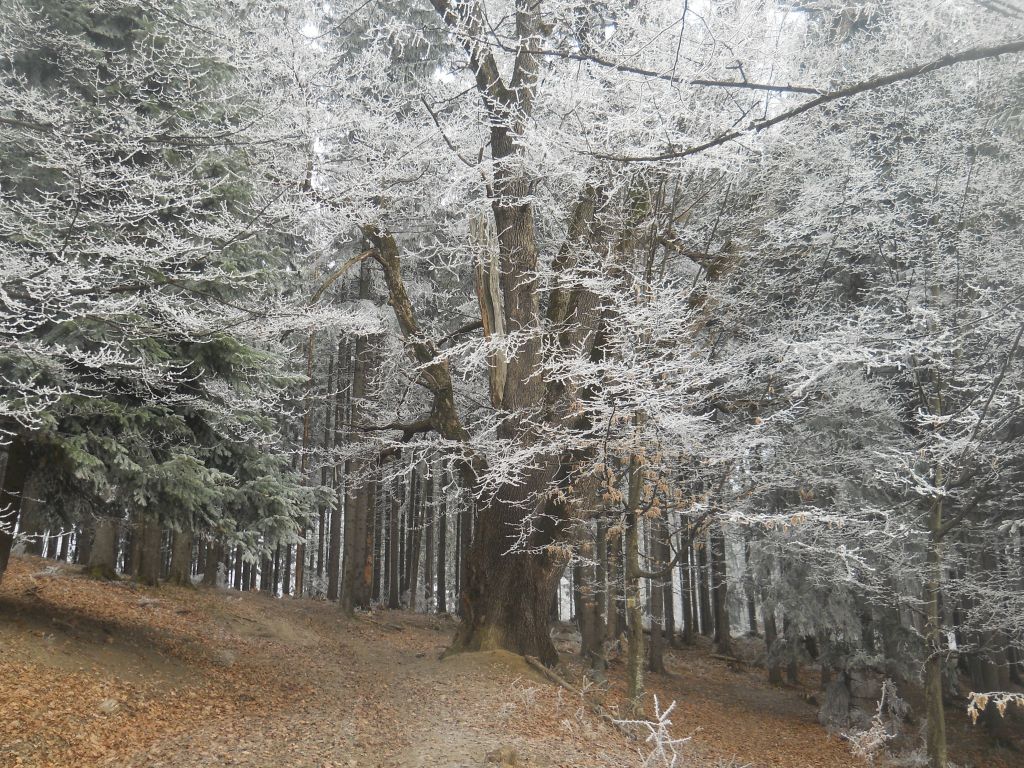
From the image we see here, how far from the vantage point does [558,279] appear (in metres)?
8.56

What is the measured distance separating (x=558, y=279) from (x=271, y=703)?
19.7 ft

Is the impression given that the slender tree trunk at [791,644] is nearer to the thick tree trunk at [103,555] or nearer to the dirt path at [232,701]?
the dirt path at [232,701]

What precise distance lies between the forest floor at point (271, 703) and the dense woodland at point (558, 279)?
3.40 ft

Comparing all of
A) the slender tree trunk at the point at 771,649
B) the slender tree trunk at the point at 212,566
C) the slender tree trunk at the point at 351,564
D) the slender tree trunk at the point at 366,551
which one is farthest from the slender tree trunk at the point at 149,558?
the slender tree trunk at the point at 771,649

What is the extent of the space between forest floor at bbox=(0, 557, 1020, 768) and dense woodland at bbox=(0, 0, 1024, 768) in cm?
104

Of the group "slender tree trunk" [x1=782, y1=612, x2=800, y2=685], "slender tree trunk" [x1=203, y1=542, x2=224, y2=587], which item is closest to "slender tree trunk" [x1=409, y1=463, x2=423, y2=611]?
"slender tree trunk" [x1=203, y1=542, x2=224, y2=587]

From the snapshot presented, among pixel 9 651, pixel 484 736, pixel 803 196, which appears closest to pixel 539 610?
pixel 484 736

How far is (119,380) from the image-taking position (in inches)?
286

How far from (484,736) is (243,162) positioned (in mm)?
6990

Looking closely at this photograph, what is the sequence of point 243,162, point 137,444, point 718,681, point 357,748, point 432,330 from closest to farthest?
point 357,748 → point 137,444 → point 243,162 → point 432,330 → point 718,681

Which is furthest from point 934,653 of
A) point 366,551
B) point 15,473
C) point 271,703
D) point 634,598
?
point 366,551

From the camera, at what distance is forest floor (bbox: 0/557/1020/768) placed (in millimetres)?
5543

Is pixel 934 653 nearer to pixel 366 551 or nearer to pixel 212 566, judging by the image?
pixel 366 551

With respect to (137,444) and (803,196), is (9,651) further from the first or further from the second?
(803,196)
